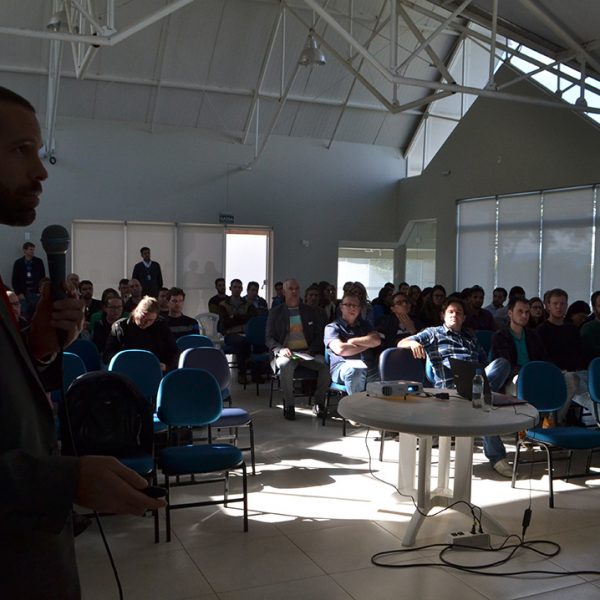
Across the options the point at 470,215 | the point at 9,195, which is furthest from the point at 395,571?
the point at 470,215

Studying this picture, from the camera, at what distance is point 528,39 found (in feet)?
36.0

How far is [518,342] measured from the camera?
623 centimetres

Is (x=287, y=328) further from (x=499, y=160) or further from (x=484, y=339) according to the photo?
(x=499, y=160)

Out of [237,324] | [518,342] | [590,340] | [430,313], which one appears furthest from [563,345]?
[237,324]

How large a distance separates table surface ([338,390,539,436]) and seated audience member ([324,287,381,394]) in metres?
2.05

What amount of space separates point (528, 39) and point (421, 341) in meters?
7.25

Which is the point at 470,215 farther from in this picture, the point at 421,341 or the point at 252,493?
the point at 252,493

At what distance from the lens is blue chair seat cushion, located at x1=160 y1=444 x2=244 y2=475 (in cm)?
411

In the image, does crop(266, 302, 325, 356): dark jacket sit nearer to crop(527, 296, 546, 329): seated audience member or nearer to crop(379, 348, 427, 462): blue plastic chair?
crop(379, 348, 427, 462): blue plastic chair

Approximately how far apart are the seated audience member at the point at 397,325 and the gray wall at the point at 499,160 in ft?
17.7

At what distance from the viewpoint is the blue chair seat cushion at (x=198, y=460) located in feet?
13.5

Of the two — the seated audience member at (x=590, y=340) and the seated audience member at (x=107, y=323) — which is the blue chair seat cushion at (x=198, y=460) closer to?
the seated audience member at (x=107, y=323)

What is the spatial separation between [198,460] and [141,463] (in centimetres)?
34

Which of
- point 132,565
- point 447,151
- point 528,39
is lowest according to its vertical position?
point 132,565
